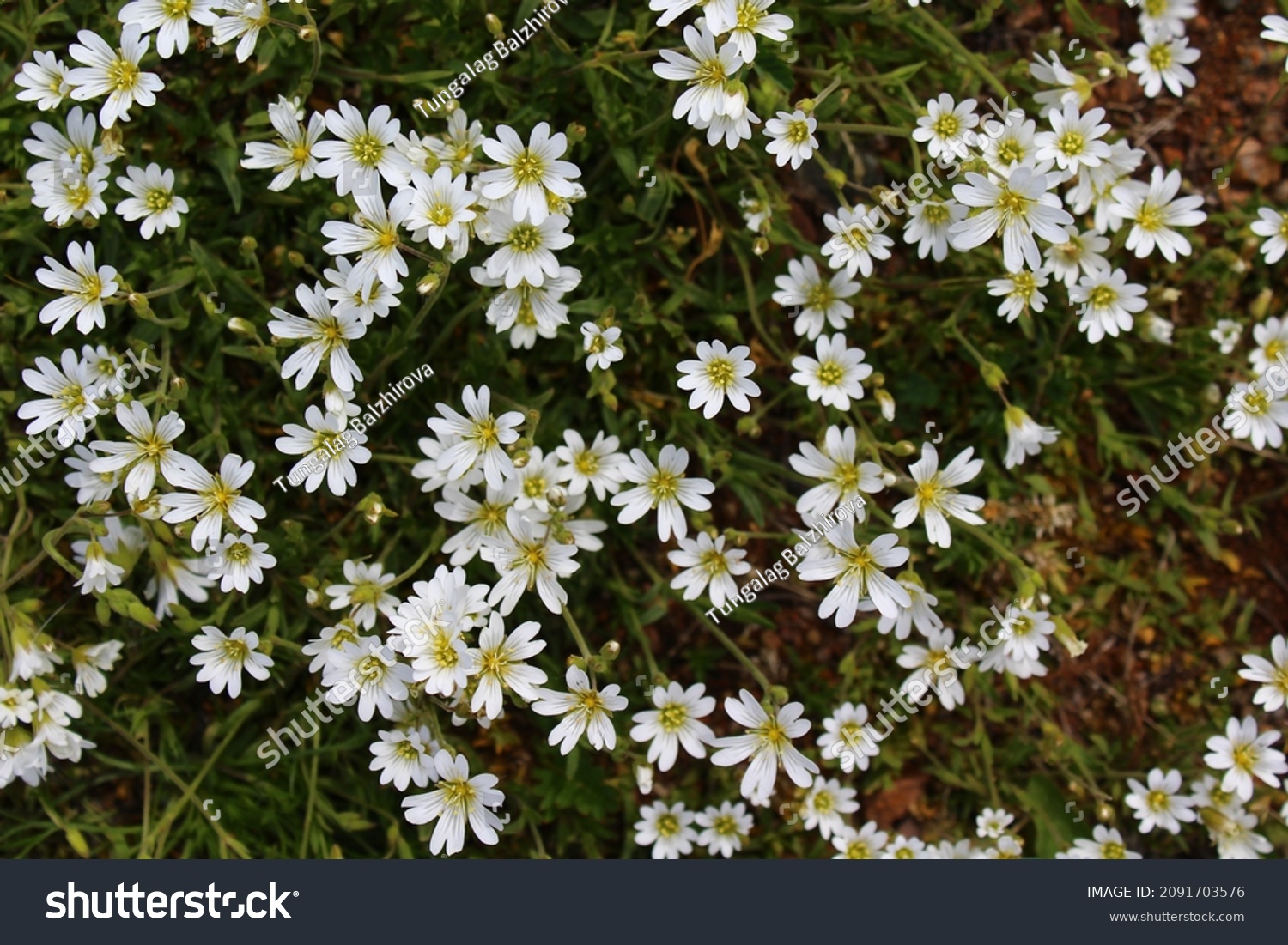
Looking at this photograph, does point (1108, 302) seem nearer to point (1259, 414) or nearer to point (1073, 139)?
point (1073, 139)

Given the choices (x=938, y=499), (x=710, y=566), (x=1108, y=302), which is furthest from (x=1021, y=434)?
(x=710, y=566)

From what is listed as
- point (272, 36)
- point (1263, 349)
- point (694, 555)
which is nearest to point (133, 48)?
point (272, 36)

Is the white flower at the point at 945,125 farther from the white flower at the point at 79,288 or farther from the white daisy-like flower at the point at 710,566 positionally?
the white flower at the point at 79,288

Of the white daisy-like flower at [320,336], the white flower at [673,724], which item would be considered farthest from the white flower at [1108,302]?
the white daisy-like flower at [320,336]

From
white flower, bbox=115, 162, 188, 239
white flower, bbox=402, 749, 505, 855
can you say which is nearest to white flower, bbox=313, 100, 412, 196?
white flower, bbox=115, 162, 188, 239

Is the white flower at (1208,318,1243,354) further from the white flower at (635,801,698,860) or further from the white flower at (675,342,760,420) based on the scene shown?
the white flower at (635,801,698,860)

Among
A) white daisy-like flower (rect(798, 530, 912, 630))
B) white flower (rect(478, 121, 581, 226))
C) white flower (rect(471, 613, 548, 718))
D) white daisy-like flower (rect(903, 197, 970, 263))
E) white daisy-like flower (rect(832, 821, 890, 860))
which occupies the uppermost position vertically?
white daisy-like flower (rect(903, 197, 970, 263))
